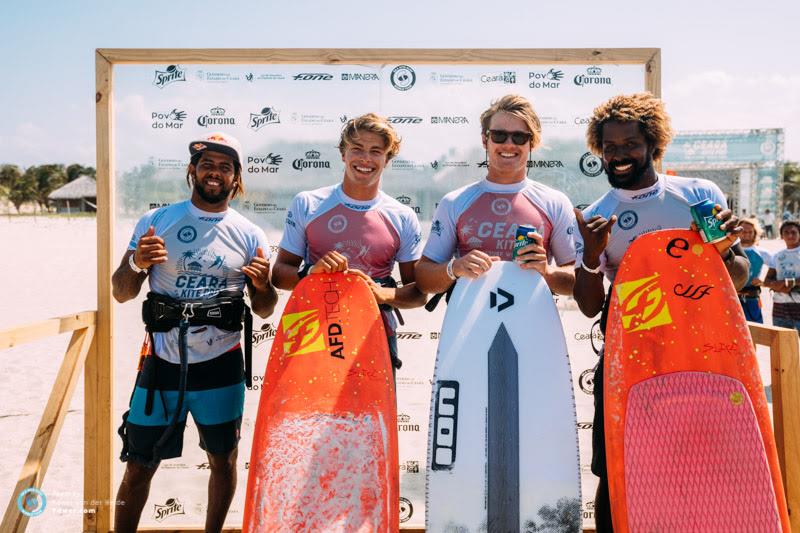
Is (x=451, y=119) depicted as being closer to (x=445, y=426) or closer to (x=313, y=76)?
(x=313, y=76)

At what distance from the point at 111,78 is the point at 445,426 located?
2525 mm

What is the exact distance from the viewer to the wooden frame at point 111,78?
3006 mm

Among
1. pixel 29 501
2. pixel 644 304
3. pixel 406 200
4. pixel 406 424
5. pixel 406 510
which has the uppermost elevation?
pixel 406 200

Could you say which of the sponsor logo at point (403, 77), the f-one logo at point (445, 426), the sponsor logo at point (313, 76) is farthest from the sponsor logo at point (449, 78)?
the f-one logo at point (445, 426)

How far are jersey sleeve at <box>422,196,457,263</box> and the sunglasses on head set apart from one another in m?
0.34

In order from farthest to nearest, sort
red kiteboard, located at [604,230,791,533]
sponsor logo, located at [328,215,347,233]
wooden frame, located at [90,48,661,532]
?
wooden frame, located at [90,48,661,532]
sponsor logo, located at [328,215,347,233]
red kiteboard, located at [604,230,791,533]

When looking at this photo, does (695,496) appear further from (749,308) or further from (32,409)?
(32,409)

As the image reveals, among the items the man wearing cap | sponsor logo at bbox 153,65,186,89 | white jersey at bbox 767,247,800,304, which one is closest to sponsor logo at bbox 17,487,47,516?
the man wearing cap

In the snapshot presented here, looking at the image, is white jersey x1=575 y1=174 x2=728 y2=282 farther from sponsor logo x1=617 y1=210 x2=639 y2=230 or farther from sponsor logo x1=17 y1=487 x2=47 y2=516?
sponsor logo x1=17 y1=487 x2=47 y2=516

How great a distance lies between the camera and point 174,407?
2.55 m

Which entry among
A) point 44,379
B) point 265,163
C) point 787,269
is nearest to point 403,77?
point 265,163

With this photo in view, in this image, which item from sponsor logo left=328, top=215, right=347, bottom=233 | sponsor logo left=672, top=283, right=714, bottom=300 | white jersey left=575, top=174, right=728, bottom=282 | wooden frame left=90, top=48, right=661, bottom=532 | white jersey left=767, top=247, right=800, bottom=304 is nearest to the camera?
sponsor logo left=672, top=283, right=714, bottom=300

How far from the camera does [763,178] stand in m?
32.6

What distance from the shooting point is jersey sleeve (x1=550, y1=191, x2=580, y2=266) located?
251cm
